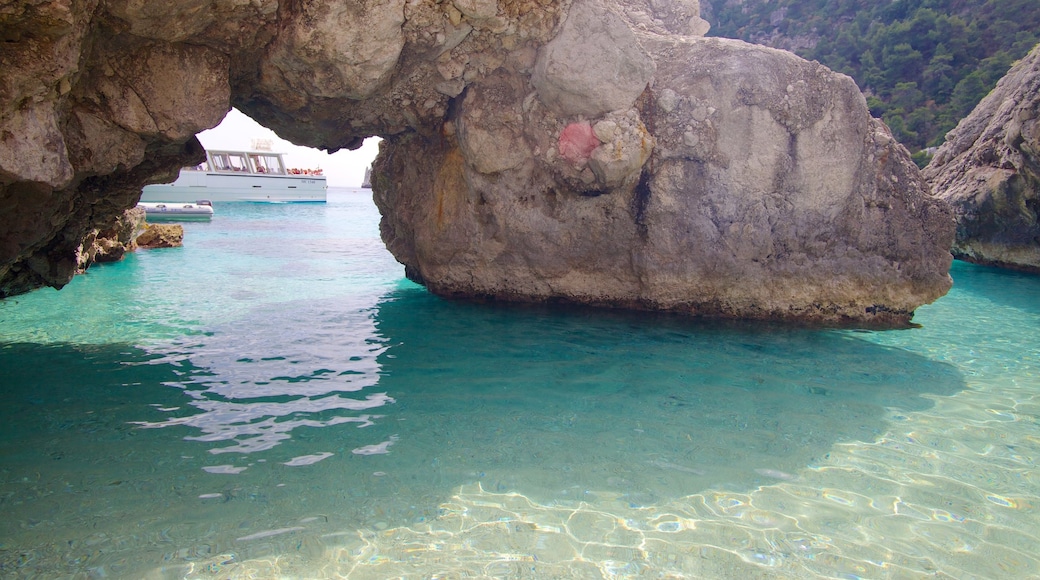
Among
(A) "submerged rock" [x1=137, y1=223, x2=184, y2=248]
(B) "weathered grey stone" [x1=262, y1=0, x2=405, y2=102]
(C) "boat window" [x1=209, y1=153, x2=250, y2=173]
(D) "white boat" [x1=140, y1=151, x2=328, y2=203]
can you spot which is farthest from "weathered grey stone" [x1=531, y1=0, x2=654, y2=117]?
(C) "boat window" [x1=209, y1=153, x2=250, y2=173]

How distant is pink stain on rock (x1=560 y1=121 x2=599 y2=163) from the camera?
7094 millimetres

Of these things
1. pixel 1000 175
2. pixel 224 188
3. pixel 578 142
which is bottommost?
pixel 224 188

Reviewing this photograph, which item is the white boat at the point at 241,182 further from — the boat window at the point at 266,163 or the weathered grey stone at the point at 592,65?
the weathered grey stone at the point at 592,65

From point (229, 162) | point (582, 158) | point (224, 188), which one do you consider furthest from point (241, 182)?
point (582, 158)

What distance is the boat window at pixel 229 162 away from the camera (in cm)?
3784

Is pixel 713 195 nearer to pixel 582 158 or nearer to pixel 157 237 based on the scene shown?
pixel 582 158

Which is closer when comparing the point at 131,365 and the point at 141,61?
the point at 141,61

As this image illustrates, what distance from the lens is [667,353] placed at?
21.9 feet

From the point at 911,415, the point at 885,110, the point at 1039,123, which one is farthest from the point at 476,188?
the point at 885,110

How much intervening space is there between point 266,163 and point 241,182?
9.62ft

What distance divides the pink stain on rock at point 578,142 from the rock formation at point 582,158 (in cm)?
2

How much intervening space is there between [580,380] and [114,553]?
3.78 meters

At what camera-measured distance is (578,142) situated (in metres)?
7.18

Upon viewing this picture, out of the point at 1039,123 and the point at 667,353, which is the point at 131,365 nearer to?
the point at 667,353
